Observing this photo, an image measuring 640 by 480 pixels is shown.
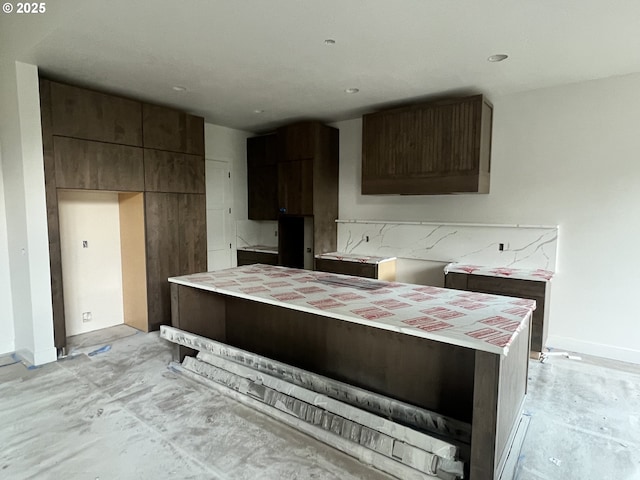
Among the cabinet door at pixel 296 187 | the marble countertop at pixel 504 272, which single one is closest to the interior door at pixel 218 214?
the cabinet door at pixel 296 187

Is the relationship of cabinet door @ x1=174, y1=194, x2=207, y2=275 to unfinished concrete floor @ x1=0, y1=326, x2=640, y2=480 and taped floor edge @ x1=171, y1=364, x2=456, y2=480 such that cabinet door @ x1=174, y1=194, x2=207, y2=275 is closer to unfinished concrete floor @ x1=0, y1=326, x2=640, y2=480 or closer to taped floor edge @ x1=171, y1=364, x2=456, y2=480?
unfinished concrete floor @ x1=0, y1=326, x2=640, y2=480

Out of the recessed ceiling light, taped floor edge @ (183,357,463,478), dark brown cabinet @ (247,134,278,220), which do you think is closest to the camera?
taped floor edge @ (183,357,463,478)

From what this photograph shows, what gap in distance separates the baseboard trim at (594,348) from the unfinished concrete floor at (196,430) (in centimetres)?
18

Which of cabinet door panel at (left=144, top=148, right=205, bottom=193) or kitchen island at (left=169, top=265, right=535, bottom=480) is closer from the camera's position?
kitchen island at (left=169, top=265, right=535, bottom=480)

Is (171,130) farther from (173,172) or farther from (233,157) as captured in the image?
(233,157)

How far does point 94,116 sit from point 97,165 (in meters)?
0.47

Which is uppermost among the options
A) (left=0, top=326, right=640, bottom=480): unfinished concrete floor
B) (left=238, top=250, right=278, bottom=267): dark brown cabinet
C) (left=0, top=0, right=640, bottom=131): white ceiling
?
(left=0, top=0, right=640, bottom=131): white ceiling

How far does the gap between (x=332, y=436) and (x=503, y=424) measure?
922 millimetres

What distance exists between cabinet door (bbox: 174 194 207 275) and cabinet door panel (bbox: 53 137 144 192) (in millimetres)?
579

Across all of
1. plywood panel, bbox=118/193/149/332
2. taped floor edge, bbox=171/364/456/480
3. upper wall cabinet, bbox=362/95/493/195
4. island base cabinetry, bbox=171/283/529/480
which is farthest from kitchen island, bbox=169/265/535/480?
upper wall cabinet, bbox=362/95/493/195

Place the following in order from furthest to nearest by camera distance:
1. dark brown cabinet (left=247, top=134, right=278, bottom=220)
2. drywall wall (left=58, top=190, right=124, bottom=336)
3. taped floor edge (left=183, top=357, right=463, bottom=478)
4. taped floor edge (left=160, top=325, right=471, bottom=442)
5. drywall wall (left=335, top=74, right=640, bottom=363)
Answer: dark brown cabinet (left=247, top=134, right=278, bottom=220) → drywall wall (left=58, top=190, right=124, bottom=336) → drywall wall (left=335, top=74, right=640, bottom=363) → taped floor edge (left=160, top=325, right=471, bottom=442) → taped floor edge (left=183, top=357, right=463, bottom=478)

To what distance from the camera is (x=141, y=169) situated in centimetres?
386

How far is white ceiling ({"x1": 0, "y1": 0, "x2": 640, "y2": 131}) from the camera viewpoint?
2.16 meters

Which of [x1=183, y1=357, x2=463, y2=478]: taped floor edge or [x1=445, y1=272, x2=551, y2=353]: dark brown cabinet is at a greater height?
[x1=445, y1=272, x2=551, y2=353]: dark brown cabinet
